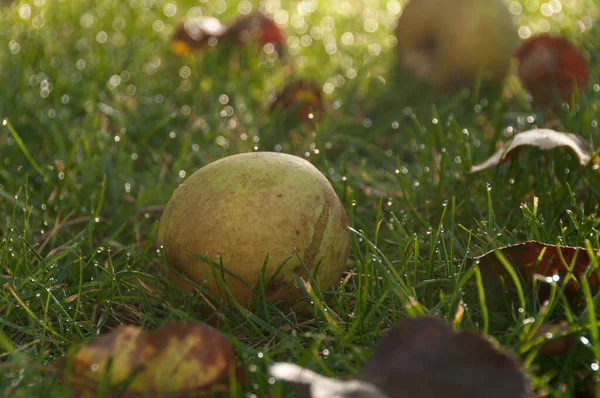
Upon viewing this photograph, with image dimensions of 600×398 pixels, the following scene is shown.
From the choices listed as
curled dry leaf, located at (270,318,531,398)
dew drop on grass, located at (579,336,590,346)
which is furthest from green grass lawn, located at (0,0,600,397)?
curled dry leaf, located at (270,318,531,398)

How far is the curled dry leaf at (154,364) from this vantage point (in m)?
1.32

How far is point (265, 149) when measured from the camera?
9.42 feet

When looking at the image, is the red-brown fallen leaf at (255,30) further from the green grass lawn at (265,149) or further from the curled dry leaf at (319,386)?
the curled dry leaf at (319,386)

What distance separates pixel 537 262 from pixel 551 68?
1.65 m

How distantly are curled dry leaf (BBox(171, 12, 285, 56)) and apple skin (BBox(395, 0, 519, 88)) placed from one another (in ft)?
2.14

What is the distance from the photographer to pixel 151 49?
3695mm

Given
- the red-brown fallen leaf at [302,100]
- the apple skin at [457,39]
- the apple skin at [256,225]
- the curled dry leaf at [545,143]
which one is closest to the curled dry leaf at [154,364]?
the apple skin at [256,225]

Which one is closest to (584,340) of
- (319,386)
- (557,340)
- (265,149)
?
(557,340)

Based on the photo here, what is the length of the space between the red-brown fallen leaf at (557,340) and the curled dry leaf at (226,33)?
8.50 ft

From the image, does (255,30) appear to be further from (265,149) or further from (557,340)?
(557,340)

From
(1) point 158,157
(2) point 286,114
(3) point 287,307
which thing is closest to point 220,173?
(3) point 287,307

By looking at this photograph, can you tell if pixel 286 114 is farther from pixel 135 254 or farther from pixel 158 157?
pixel 135 254

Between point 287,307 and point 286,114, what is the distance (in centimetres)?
139

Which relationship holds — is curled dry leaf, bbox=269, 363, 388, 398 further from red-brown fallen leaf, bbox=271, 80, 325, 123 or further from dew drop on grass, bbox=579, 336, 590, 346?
red-brown fallen leaf, bbox=271, 80, 325, 123
